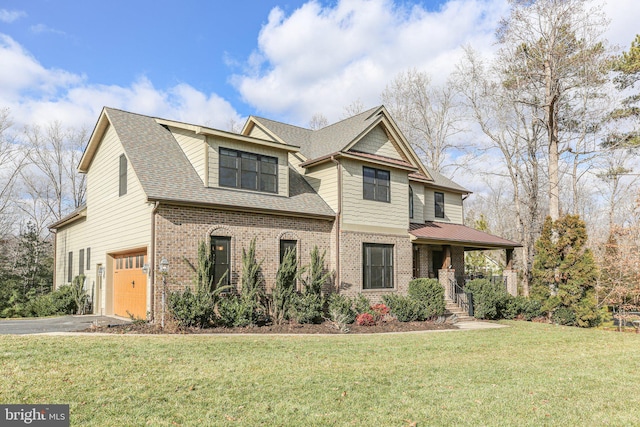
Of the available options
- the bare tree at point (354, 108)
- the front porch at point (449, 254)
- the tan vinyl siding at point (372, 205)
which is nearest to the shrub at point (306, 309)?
the tan vinyl siding at point (372, 205)

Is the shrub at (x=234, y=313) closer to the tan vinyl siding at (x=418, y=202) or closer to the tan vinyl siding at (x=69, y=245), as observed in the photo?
the tan vinyl siding at (x=69, y=245)

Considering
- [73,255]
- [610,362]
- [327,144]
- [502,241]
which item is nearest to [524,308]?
[502,241]

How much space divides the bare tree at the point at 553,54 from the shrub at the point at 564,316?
5969 millimetres

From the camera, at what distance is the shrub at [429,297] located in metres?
16.1

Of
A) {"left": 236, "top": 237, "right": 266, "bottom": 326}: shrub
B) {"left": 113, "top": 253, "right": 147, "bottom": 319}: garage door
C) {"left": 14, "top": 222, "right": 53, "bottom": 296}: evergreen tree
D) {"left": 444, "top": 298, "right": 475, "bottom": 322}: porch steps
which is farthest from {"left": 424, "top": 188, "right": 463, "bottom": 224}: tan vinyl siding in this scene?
{"left": 14, "top": 222, "right": 53, "bottom": 296}: evergreen tree

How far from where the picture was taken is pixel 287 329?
42.0ft

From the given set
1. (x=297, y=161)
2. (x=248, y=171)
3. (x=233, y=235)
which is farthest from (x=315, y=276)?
(x=297, y=161)

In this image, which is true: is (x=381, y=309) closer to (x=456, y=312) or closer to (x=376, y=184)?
(x=456, y=312)

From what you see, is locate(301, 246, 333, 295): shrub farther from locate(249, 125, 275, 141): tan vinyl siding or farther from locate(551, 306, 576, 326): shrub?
locate(551, 306, 576, 326): shrub

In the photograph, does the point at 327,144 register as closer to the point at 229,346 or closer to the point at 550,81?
the point at 229,346

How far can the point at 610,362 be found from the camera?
31.6 ft

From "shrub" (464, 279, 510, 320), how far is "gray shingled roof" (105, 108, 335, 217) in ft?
22.0

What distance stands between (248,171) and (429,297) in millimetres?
7781

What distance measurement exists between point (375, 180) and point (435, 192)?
611 cm
